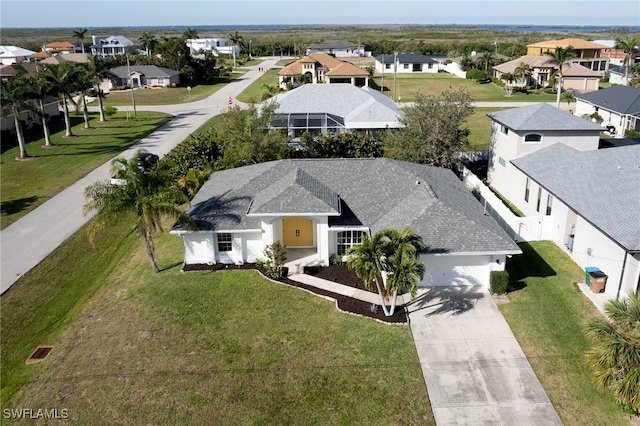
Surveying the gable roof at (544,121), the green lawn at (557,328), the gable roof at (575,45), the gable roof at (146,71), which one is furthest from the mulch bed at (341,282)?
the gable roof at (575,45)

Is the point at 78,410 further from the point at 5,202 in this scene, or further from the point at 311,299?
the point at 5,202

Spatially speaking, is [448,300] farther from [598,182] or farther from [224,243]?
[224,243]

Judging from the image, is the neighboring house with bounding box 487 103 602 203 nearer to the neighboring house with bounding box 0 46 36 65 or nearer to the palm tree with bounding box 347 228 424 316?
the palm tree with bounding box 347 228 424 316

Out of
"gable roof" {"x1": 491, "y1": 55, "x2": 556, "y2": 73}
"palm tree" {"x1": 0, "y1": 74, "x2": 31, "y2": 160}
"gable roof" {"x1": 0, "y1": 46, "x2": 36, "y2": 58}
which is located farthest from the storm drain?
"gable roof" {"x1": 0, "y1": 46, "x2": 36, "y2": 58}

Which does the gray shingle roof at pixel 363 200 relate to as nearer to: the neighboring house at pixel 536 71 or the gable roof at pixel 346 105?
the gable roof at pixel 346 105

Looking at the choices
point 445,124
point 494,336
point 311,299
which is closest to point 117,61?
point 445,124
